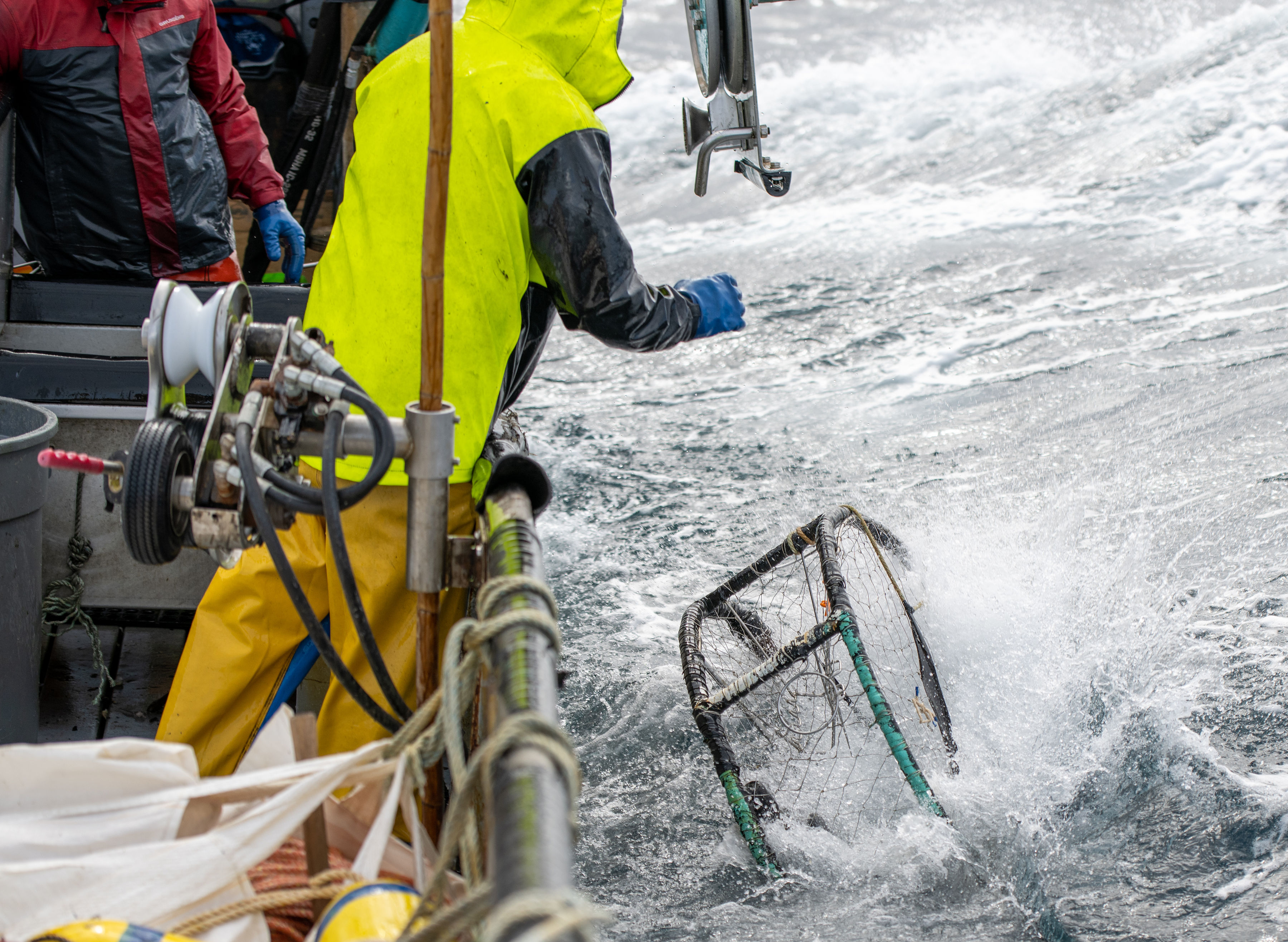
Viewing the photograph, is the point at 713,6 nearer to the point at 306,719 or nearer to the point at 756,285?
the point at 306,719

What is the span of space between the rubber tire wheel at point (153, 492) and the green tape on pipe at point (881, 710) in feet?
5.12

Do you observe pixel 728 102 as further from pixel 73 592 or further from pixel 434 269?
pixel 73 592

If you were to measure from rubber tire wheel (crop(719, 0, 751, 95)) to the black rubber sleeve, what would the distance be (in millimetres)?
1254

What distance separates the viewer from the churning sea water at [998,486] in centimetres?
290

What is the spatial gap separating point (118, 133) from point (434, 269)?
2525mm

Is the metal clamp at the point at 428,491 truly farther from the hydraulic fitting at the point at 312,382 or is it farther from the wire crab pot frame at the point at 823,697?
the wire crab pot frame at the point at 823,697

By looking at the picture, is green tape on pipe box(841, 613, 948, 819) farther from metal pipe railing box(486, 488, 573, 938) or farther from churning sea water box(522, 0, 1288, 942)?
metal pipe railing box(486, 488, 573, 938)

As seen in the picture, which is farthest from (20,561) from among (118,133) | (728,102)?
(728,102)

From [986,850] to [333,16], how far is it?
472 centimetres

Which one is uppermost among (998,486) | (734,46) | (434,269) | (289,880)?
(734,46)

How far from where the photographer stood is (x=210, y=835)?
132 centimetres

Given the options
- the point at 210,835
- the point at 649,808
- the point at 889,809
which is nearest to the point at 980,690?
the point at 889,809

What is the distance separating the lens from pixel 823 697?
9.62 ft

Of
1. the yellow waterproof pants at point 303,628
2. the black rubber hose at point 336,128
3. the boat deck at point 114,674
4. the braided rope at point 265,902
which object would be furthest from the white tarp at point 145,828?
the black rubber hose at point 336,128
